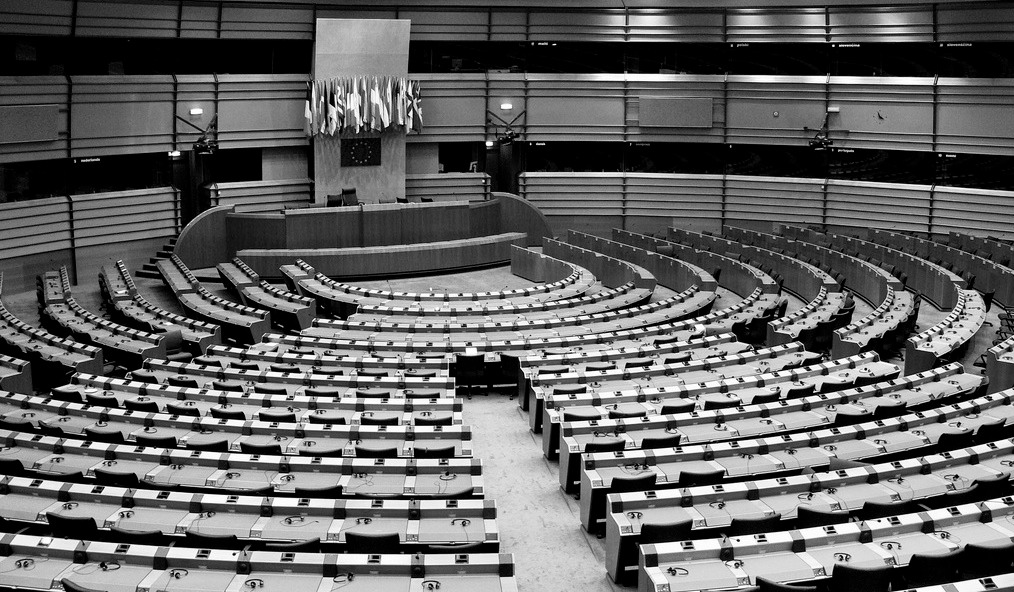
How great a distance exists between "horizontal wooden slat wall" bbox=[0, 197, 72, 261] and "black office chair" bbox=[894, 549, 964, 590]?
1113 inches

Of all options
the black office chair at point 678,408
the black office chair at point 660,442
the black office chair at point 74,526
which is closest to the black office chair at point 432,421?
the black office chair at point 660,442

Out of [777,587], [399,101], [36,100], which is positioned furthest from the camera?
[399,101]

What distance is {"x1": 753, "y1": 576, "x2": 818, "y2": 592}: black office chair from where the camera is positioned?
10.0 metres

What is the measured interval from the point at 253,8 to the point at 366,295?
14145 millimetres

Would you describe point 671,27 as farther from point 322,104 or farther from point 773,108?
point 322,104

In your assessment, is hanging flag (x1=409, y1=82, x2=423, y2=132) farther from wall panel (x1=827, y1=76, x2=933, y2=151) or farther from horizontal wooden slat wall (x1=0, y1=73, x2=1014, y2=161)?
wall panel (x1=827, y1=76, x2=933, y2=151)

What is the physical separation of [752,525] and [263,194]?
28544mm

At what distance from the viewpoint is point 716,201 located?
130 feet

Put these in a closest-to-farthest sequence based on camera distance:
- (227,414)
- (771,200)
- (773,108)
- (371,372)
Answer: (227,414)
(371,372)
(773,108)
(771,200)

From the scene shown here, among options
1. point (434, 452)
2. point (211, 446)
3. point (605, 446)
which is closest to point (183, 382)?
point (211, 446)

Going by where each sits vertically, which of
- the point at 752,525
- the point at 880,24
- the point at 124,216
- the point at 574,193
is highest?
the point at 880,24

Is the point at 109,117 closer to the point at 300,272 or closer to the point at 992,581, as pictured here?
the point at 300,272

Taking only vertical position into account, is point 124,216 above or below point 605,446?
above

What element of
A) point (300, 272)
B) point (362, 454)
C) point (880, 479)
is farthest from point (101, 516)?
point (300, 272)
